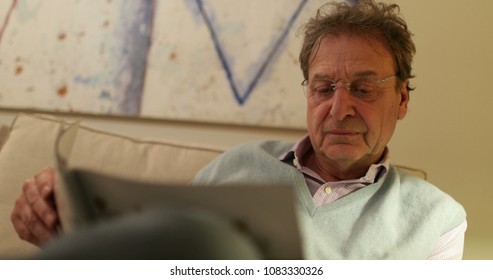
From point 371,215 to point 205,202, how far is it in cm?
42

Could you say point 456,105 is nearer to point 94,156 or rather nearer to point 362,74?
point 362,74

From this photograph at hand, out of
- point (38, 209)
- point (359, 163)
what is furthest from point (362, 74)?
point (38, 209)

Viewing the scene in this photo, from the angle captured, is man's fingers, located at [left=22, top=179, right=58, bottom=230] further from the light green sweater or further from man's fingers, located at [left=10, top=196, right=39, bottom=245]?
the light green sweater

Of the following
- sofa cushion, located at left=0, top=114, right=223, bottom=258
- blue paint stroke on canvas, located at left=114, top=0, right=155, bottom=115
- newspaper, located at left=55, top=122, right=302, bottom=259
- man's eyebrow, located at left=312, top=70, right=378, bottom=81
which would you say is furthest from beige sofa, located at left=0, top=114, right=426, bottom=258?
newspaper, located at left=55, top=122, right=302, bottom=259

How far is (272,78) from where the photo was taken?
0.99 meters

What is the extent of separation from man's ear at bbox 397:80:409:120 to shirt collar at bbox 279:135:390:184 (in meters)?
0.07

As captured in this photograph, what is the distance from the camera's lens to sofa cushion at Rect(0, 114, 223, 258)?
2.95 ft

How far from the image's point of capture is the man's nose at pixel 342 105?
799mm

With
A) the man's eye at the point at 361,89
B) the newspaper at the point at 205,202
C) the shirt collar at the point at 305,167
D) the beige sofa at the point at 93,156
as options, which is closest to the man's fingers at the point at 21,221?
the beige sofa at the point at 93,156

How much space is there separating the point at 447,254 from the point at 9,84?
1.06m

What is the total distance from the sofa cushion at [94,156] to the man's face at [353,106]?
259 mm

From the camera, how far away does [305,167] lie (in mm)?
854
